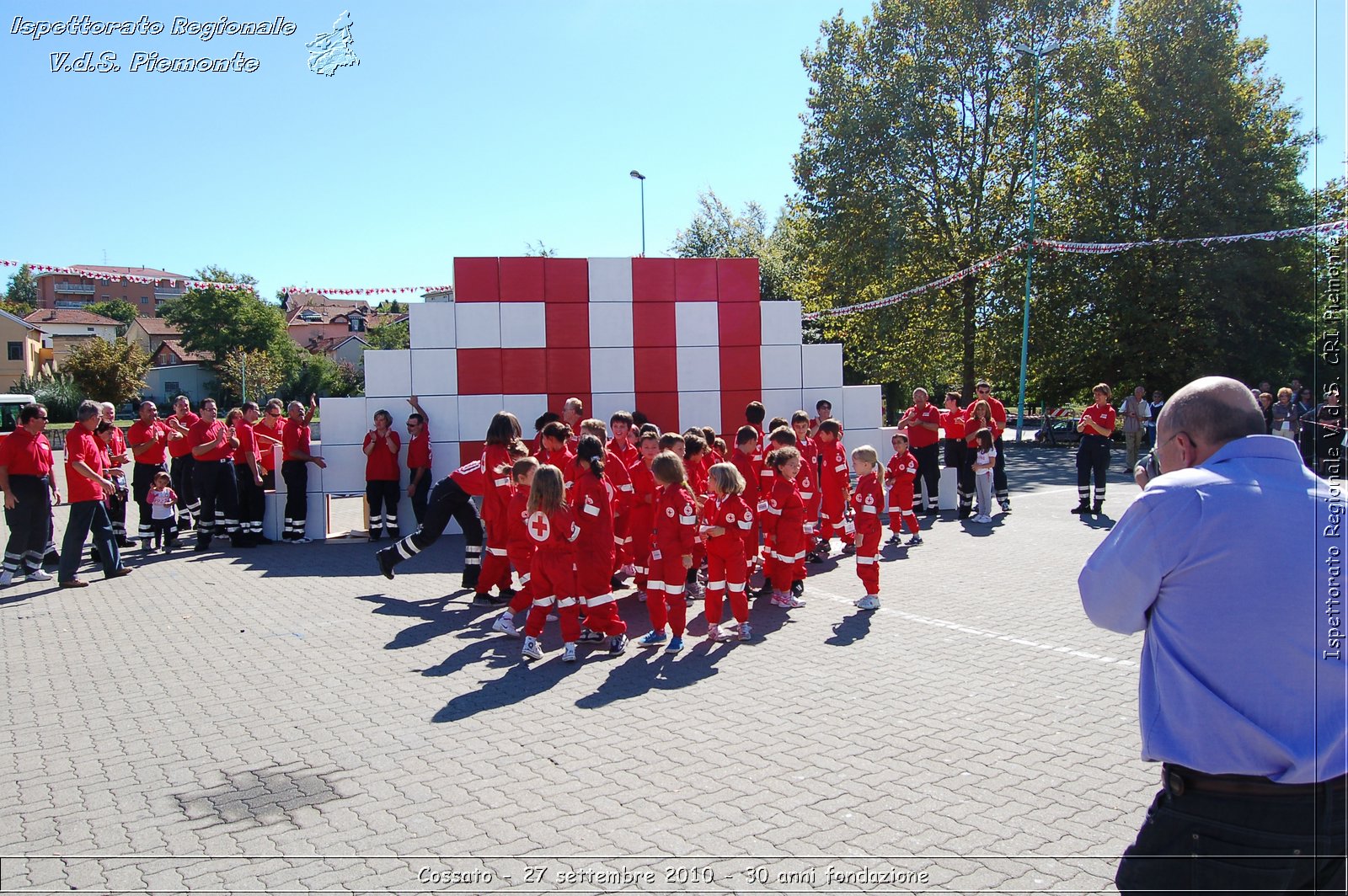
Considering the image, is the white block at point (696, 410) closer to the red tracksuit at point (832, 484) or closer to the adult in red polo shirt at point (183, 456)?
the red tracksuit at point (832, 484)

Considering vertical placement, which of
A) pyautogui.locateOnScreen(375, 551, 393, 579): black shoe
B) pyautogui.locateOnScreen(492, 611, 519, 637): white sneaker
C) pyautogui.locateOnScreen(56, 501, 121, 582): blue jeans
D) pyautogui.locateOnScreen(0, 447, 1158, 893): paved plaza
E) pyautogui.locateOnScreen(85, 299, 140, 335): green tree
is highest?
pyautogui.locateOnScreen(85, 299, 140, 335): green tree

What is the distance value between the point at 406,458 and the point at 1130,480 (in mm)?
14292

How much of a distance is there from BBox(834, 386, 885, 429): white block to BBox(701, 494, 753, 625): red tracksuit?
710 cm

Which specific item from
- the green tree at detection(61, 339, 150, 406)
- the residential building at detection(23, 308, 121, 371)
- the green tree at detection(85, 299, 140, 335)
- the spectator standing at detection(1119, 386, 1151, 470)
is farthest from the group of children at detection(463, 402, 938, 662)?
the green tree at detection(85, 299, 140, 335)

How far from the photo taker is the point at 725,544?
23.3 ft

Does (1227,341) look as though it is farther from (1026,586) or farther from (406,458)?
(406,458)

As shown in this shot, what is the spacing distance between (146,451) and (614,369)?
6.65 meters

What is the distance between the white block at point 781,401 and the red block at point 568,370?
286 centimetres

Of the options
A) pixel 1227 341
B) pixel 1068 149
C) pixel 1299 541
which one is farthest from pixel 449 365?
pixel 1227 341

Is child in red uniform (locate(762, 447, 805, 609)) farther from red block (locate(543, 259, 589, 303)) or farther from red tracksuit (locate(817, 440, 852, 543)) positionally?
red block (locate(543, 259, 589, 303))

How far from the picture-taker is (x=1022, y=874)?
11.6 ft

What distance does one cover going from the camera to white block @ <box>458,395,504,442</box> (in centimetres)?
1261

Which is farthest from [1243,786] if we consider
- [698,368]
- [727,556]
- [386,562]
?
[698,368]

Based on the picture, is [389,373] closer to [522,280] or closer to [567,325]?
[522,280]
